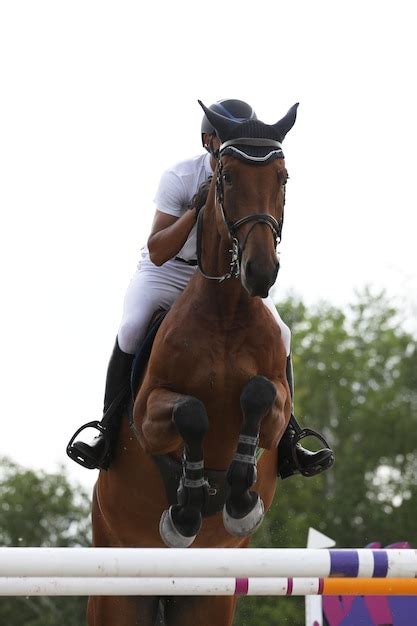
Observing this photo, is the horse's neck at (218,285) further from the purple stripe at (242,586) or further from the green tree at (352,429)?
the green tree at (352,429)

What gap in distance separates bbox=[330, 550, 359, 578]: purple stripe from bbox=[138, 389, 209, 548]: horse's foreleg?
52.3 inches

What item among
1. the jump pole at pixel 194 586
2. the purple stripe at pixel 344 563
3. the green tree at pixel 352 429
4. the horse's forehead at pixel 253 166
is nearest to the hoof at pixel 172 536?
the jump pole at pixel 194 586

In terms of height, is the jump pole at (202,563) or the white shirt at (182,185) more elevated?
the white shirt at (182,185)

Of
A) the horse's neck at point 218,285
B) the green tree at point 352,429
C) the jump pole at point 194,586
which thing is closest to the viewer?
the jump pole at point 194,586

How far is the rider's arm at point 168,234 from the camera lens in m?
5.43

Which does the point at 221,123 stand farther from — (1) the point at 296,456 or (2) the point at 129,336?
(1) the point at 296,456

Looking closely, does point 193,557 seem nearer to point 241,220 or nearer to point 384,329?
point 241,220

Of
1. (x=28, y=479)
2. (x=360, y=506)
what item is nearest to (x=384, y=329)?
(x=360, y=506)

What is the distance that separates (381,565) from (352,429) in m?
34.6

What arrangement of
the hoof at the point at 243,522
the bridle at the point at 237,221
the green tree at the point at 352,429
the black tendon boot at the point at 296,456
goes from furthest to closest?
the green tree at the point at 352,429 → the black tendon boot at the point at 296,456 → the hoof at the point at 243,522 → the bridle at the point at 237,221

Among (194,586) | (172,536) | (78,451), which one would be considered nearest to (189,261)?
(78,451)

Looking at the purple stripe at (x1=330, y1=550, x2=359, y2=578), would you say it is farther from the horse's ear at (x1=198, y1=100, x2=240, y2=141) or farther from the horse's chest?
the horse's ear at (x1=198, y1=100, x2=240, y2=141)

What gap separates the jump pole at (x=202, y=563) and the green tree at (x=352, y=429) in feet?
79.3

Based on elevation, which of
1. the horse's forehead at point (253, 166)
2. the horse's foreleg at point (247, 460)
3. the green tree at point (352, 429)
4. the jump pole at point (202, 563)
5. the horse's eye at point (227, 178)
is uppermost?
the horse's forehead at point (253, 166)
